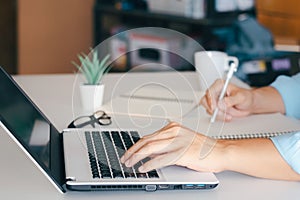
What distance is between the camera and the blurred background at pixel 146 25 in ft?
7.16

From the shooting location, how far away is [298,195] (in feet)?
3.01

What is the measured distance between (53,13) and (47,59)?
29 cm

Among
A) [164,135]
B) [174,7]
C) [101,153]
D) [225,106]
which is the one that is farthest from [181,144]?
[174,7]

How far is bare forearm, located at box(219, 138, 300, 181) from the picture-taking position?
97 centimetres

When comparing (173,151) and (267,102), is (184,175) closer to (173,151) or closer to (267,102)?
(173,151)

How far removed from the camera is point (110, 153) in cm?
100

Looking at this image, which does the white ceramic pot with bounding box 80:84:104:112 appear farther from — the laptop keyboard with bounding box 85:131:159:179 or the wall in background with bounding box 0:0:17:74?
the wall in background with bounding box 0:0:17:74

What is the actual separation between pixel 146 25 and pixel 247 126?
1.98m

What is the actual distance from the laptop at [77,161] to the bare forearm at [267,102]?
1.45ft

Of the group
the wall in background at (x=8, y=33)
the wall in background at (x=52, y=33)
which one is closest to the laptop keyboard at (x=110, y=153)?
the wall in background at (x=52, y=33)

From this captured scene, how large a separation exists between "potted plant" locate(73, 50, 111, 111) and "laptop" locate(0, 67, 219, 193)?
0.32 metres

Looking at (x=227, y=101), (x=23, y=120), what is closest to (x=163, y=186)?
(x=23, y=120)

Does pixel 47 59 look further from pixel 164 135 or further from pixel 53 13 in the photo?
pixel 164 135

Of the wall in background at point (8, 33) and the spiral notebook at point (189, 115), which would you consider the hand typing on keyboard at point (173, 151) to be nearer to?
the spiral notebook at point (189, 115)
